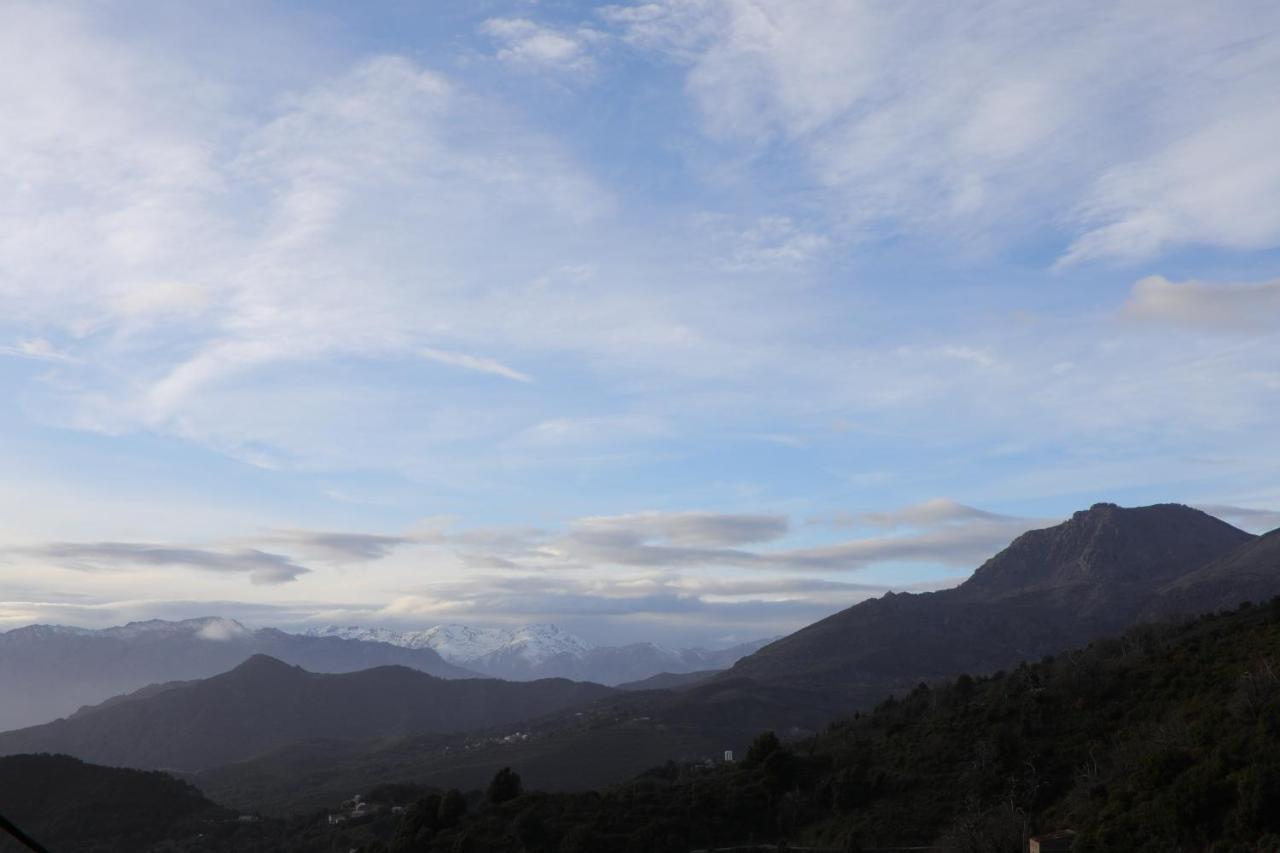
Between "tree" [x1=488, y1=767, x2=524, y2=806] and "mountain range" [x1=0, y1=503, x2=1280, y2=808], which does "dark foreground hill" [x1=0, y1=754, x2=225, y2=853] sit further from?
"tree" [x1=488, y1=767, x2=524, y2=806]

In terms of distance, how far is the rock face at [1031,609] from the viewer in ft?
464

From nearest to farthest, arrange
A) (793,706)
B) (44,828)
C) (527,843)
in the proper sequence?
(527,843) → (44,828) → (793,706)

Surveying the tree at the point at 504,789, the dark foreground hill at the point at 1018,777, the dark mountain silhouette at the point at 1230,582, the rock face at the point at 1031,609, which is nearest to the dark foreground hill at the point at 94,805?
the tree at the point at 504,789

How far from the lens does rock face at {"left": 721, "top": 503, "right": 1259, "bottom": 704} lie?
14150cm

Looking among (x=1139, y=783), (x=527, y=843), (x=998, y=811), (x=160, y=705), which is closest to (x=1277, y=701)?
(x=1139, y=783)

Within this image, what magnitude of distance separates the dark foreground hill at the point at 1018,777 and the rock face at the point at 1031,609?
84.3 m

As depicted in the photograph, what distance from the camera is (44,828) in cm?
6875

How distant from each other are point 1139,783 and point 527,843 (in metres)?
24.3

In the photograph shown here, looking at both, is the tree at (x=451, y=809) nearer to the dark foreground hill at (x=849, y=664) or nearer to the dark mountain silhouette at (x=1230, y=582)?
the dark foreground hill at (x=849, y=664)

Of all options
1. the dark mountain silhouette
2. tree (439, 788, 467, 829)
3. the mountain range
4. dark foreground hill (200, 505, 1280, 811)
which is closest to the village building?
tree (439, 788, 467, 829)

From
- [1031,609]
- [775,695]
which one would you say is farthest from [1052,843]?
[1031,609]

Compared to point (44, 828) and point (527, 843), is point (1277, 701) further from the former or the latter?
point (44, 828)

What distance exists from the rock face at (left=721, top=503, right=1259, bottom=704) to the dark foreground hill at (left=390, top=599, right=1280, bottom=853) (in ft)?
277

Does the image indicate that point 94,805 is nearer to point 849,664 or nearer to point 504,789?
point 504,789
